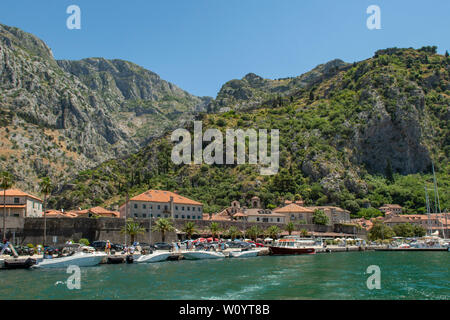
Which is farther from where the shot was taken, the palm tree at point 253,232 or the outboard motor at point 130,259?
the palm tree at point 253,232

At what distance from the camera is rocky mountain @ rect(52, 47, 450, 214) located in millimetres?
139625

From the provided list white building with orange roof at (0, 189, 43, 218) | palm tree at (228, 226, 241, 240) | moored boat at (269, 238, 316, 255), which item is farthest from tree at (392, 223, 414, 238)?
white building with orange roof at (0, 189, 43, 218)

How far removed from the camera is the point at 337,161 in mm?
147250

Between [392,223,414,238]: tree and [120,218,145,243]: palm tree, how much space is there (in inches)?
3026

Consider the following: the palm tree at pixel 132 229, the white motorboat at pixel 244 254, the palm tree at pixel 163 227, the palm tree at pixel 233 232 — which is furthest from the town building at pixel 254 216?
the palm tree at pixel 132 229

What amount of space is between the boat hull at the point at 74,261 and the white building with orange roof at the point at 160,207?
44.5 metres

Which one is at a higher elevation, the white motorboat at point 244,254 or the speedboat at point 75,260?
the speedboat at point 75,260

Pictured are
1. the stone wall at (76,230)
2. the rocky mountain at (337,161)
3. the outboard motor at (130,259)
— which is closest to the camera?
the outboard motor at (130,259)

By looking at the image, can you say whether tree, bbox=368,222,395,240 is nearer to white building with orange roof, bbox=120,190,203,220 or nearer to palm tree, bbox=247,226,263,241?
palm tree, bbox=247,226,263,241

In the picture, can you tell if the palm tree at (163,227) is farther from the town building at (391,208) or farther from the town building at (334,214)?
the town building at (391,208)

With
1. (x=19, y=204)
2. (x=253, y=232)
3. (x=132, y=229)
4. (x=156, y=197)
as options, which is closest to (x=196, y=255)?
(x=132, y=229)

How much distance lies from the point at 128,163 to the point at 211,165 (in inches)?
1710

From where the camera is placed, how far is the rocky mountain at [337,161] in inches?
5497

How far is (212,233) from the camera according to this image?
79.9 metres
